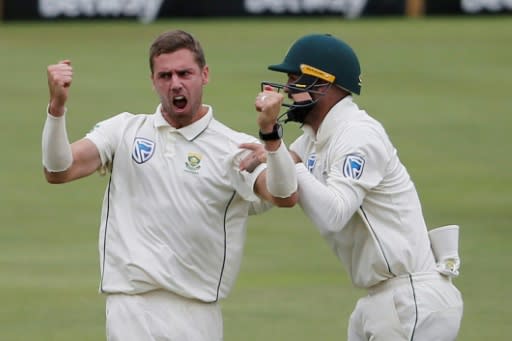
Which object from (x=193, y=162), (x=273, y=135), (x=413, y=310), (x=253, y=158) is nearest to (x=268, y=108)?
(x=273, y=135)

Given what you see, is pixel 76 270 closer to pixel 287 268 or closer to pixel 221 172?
pixel 287 268

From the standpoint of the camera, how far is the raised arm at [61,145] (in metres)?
6.77

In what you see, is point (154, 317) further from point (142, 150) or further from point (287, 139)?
point (287, 139)

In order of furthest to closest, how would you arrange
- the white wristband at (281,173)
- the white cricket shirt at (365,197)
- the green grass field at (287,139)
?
the green grass field at (287,139)
the white cricket shirt at (365,197)
the white wristband at (281,173)

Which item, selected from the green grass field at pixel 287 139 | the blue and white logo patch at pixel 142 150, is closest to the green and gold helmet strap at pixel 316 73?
the blue and white logo patch at pixel 142 150

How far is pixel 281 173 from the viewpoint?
673 cm

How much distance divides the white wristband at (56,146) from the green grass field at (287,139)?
411 centimetres

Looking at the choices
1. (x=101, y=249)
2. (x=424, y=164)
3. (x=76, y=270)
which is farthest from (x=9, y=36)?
(x=101, y=249)

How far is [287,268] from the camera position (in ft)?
43.5

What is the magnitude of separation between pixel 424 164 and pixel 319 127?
10.8 metres

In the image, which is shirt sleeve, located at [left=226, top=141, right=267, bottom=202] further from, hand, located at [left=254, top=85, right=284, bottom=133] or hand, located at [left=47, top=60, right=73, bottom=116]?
hand, located at [left=47, top=60, right=73, bottom=116]

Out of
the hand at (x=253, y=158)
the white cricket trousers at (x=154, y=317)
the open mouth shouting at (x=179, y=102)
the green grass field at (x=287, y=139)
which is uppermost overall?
the open mouth shouting at (x=179, y=102)

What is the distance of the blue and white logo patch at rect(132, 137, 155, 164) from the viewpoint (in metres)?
7.24

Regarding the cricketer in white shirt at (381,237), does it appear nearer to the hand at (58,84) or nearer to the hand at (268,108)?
the hand at (268,108)
